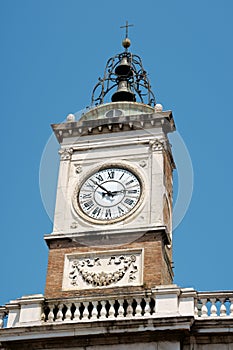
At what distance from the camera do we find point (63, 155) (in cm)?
3094

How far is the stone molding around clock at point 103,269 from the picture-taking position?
27312 mm

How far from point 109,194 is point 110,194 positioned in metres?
0.03

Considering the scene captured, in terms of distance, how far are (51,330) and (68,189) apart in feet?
22.4

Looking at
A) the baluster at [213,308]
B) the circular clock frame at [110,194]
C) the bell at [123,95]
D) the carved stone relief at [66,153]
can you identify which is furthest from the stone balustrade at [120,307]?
the bell at [123,95]

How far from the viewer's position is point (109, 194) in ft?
96.2

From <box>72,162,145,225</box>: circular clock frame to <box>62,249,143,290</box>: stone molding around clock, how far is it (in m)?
1.34

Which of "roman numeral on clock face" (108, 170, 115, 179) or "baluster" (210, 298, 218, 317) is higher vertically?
"roman numeral on clock face" (108, 170, 115, 179)

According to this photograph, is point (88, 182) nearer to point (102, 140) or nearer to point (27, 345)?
point (102, 140)

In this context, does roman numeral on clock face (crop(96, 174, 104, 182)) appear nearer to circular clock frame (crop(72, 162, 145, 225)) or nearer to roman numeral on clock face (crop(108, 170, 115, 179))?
circular clock frame (crop(72, 162, 145, 225))

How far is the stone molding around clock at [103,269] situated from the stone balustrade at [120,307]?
2103 mm

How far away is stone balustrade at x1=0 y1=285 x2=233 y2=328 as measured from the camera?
24297 mm

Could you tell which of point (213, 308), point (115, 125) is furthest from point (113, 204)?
point (213, 308)

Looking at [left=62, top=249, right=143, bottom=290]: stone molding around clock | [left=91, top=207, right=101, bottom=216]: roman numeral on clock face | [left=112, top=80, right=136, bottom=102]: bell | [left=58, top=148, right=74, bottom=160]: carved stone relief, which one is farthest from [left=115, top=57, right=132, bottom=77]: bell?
[left=62, top=249, right=143, bottom=290]: stone molding around clock

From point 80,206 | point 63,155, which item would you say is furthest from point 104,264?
point 63,155
